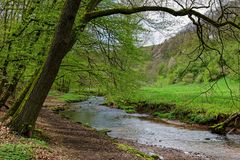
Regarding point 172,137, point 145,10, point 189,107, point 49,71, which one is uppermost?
point 145,10

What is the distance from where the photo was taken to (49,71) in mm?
10938

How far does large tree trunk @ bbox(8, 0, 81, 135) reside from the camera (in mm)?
10242

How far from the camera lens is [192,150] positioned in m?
18.4

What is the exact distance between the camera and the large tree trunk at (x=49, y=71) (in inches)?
403

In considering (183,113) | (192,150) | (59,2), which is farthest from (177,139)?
(59,2)

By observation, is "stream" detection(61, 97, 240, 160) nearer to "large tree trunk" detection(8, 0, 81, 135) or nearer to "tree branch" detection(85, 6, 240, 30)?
"tree branch" detection(85, 6, 240, 30)

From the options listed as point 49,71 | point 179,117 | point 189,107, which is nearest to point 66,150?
point 49,71

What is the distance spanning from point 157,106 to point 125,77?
19433mm

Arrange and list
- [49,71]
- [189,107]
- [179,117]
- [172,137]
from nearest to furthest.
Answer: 1. [49,71]
2. [172,137]
3. [179,117]
4. [189,107]

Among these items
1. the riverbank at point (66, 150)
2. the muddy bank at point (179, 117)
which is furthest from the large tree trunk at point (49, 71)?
the muddy bank at point (179, 117)

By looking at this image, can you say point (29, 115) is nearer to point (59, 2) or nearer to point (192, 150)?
point (59, 2)

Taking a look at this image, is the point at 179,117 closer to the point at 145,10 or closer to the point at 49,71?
the point at 145,10

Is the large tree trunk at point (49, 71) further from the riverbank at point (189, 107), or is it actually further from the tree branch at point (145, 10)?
the riverbank at point (189, 107)

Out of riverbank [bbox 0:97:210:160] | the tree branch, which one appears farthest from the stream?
the tree branch
